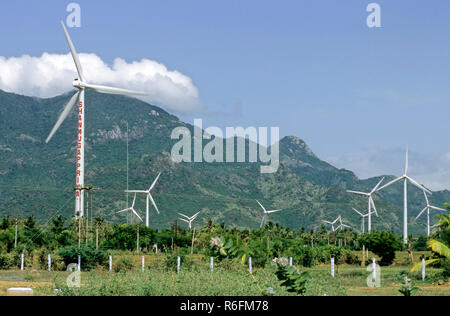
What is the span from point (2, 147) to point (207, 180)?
55065 mm

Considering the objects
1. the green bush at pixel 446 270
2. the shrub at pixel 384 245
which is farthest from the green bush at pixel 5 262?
the shrub at pixel 384 245

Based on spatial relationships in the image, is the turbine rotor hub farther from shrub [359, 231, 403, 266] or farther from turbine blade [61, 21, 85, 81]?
shrub [359, 231, 403, 266]

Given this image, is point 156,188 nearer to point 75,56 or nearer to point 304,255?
point 75,56

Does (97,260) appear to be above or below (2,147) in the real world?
below

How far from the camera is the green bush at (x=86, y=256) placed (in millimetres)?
39281

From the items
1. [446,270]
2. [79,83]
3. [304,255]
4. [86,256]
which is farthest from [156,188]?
[446,270]

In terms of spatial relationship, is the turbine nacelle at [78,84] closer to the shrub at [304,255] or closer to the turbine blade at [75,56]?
the turbine blade at [75,56]

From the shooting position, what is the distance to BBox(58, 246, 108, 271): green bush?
129 feet

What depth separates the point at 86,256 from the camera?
A: 39.4m

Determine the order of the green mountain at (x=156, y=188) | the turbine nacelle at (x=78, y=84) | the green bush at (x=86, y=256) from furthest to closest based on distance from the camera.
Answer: the green mountain at (x=156, y=188), the turbine nacelle at (x=78, y=84), the green bush at (x=86, y=256)
